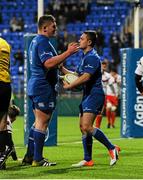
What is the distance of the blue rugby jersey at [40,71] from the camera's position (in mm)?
10208

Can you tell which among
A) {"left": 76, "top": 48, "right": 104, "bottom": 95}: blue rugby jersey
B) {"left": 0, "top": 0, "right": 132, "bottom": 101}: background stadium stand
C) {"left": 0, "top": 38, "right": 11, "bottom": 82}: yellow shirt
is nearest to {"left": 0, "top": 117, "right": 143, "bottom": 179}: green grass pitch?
{"left": 76, "top": 48, "right": 104, "bottom": 95}: blue rugby jersey

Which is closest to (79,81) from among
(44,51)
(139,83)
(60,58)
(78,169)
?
(60,58)

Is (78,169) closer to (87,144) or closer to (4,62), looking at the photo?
(87,144)

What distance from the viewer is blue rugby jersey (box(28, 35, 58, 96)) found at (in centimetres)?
1021

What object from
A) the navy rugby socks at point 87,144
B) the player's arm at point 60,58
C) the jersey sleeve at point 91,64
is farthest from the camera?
the navy rugby socks at point 87,144

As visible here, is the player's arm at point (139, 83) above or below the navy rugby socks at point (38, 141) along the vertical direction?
above

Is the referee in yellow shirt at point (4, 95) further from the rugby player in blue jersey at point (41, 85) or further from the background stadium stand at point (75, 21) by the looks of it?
the background stadium stand at point (75, 21)

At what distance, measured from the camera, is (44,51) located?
10.1m

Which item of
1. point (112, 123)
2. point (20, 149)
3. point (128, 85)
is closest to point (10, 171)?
point (20, 149)

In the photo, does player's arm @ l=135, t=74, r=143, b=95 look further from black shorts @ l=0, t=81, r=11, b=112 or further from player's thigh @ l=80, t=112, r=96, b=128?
black shorts @ l=0, t=81, r=11, b=112

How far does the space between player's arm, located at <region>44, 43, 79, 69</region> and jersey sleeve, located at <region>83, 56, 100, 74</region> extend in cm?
52

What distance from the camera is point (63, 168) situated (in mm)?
10273

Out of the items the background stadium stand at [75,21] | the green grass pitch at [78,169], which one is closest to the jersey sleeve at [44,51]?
the green grass pitch at [78,169]

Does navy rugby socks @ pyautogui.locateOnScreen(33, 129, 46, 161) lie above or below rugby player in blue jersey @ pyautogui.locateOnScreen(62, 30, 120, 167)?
below
